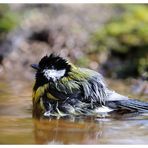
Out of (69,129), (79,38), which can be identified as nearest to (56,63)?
(69,129)

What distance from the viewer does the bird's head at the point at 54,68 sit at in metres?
3.19

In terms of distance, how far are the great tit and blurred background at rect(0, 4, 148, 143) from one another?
713mm

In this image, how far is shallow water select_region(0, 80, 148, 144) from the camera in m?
2.88

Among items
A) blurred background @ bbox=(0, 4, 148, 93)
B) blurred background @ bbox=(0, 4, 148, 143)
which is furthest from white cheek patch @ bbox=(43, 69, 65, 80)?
blurred background @ bbox=(0, 4, 148, 93)

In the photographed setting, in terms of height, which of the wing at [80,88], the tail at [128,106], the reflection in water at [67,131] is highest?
A: the wing at [80,88]

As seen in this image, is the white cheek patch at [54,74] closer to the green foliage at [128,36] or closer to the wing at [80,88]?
the wing at [80,88]

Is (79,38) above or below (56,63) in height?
above

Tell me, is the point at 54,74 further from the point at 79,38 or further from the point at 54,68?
the point at 79,38

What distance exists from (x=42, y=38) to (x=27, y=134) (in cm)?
145

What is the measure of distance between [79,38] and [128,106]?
1.22 meters

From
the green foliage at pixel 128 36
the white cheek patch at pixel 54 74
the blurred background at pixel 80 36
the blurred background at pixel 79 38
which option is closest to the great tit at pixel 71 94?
the white cheek patch at pixel 54 74

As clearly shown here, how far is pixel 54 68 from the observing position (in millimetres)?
3189

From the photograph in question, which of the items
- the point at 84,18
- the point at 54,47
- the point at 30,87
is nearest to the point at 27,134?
the point at 30,87

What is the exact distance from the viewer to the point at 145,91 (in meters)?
3.68
